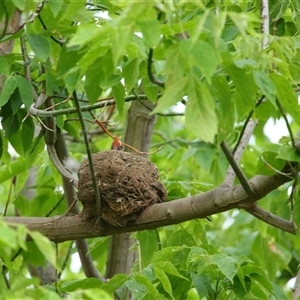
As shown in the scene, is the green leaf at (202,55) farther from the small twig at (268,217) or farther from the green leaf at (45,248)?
the small twig at (268,217)

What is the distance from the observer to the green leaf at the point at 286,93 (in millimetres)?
2410

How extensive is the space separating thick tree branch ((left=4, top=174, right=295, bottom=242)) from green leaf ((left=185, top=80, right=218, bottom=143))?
2.16 feet

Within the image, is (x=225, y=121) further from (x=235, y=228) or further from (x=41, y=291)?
(x=235, y=228)

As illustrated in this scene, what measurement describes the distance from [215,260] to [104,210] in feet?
1.65

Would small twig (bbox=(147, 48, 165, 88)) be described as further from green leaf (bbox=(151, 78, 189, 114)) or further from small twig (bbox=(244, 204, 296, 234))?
small twig (bbox=(244, 204, 296, 234))

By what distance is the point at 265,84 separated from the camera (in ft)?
7.61

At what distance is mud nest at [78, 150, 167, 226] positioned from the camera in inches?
129

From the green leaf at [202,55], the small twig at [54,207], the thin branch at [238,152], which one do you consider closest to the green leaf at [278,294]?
the thin branch at [238,152]

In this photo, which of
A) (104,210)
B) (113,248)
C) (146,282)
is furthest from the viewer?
(113,248)

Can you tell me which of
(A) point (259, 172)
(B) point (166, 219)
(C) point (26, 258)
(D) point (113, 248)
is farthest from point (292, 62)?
(D) point (113, 248)

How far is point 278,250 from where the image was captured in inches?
226

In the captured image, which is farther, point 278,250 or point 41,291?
point 278,250

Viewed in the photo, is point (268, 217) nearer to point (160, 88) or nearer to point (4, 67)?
point (160, 88)

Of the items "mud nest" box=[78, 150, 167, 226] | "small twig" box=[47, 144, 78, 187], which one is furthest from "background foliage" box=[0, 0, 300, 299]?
"mud nest" box=[78, 150, 167, 226]
